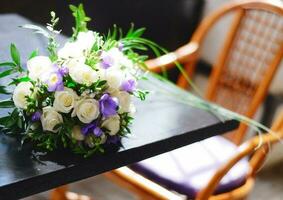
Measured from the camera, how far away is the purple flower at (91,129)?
3.07 feet

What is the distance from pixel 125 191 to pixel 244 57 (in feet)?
2.88

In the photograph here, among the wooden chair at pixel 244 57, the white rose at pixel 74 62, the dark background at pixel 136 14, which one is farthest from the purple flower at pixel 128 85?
the dark background at pixel 136 14

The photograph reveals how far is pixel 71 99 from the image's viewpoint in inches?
36.3

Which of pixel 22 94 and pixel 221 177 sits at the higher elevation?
pixel 22 94

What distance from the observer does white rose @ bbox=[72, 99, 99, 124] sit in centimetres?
92

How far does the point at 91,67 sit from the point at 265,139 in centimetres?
67

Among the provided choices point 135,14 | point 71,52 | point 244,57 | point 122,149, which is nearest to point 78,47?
point 71,52

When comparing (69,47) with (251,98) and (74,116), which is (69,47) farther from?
(251,98)

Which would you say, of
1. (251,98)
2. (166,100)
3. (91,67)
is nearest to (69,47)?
(91,67)

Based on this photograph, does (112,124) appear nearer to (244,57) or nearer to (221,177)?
(221,177)

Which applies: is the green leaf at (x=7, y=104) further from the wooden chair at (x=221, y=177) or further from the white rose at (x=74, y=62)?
the wooden chair at (x=221, y=177)

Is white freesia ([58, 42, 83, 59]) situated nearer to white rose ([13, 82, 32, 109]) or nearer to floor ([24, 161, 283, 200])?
white rose ([13, 82, 32, 109])

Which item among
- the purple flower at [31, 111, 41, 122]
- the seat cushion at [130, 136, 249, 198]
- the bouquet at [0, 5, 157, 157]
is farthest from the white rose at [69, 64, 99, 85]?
the seat cushion at [130, 136, 249, 198]

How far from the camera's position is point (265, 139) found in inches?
53.9
